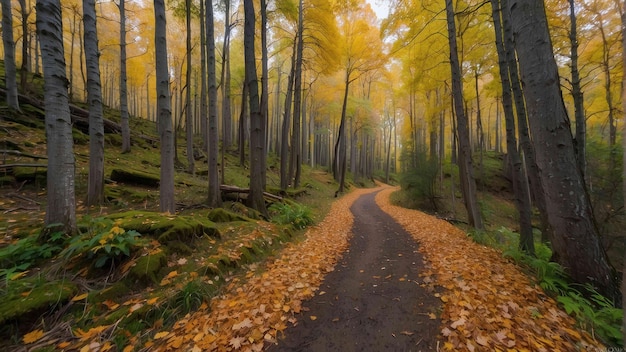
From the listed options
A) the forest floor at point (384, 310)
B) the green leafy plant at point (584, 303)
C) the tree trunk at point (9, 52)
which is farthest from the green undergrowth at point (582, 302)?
the tree trunk at point (9, 52)

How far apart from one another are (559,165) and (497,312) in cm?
203

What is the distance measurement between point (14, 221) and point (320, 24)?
1308 cm

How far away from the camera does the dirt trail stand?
7.70ft

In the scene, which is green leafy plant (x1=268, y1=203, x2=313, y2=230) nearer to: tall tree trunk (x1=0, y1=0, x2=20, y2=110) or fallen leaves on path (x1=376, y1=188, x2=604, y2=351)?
fallen leaves on path (x1=376, y1=188, x2=604, y2=351)

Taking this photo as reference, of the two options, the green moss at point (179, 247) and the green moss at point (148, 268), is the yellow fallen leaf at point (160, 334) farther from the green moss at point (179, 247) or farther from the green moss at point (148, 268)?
the green moss at point (179, 247)

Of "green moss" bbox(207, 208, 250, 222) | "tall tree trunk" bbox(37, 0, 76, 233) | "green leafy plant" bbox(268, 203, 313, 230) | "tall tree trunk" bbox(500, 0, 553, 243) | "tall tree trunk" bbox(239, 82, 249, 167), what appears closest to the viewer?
"tall tree trunk" bbox(37, 0, 76, 233)

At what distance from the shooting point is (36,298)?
259 centimetres

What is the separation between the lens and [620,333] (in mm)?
2156

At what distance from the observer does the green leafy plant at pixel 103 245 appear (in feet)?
10.4

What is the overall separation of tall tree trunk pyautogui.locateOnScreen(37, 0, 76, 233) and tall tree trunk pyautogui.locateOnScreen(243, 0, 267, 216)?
3.95 metres

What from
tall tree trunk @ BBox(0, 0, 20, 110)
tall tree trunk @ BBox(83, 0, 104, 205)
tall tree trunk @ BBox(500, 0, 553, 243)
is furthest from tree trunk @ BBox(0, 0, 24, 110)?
tall tree trunk @ BBox(500, 0, 553, 243)

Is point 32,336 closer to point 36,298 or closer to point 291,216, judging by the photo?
point 36,298

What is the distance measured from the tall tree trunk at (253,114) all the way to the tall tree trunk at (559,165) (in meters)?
6.08

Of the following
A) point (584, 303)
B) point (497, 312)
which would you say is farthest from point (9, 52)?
point (584, 303)
